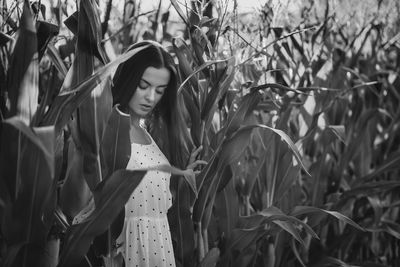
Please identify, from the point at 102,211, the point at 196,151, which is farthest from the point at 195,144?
the point at 102,211

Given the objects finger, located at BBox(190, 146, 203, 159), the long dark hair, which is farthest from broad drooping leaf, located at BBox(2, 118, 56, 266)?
finger, located at BBox(190, 146, 203, 159)

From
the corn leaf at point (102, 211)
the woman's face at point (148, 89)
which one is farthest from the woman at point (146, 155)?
the corn leaf at point (102, 211)

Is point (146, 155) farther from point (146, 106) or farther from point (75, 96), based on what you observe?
point (75, 96)

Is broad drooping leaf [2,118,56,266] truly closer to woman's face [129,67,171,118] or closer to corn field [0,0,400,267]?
corn field [0,0,400,267]

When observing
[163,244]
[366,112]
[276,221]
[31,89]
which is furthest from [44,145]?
[366,112]

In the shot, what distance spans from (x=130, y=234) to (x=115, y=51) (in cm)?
71

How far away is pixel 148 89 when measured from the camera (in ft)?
3.09

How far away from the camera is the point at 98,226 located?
2.56 feet

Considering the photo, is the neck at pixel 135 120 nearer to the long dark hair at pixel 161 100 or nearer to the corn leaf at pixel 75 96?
the long dark hair at pixel 161 100

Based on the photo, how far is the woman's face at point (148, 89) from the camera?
3.07ft

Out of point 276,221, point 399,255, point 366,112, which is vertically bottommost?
point 399,255

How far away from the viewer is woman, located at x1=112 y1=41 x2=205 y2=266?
922 mm

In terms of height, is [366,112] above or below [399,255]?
above

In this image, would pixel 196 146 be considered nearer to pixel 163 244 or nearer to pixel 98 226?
pixel 163 244
